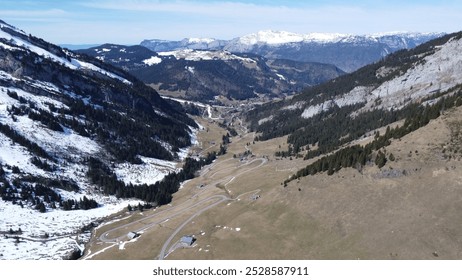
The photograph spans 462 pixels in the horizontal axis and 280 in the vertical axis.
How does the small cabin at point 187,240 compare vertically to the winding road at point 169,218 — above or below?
above

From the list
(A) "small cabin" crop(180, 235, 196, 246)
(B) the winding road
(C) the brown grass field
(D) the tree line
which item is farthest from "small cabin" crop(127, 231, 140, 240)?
(D) the tree line

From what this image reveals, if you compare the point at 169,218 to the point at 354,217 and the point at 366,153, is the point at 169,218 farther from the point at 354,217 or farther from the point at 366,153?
the point at 366,153

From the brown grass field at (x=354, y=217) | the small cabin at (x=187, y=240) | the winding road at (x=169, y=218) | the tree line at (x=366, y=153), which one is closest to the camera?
the brown grass field at (x=354, y=217)

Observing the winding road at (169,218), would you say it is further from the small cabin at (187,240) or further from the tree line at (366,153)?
the tree line at (366,153)

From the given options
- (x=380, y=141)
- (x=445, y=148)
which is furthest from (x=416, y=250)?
(x=380, y=141)

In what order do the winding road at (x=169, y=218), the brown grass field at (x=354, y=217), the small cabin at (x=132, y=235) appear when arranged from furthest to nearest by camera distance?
A: 1. the winding road at (x=169, y=218)
2. the small cabin at (x=132, y=235)
3. the brown grass field at (x=354, y=217)

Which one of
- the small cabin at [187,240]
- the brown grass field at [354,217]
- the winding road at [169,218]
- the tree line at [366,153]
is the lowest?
the winding road at [169,218]

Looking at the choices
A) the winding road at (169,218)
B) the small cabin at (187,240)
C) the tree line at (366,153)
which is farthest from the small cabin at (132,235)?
the tree line at (366,153)

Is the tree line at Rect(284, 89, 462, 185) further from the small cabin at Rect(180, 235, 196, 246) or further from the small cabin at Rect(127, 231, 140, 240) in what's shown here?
the small cabin at Rect(127, 231, 140, 240)

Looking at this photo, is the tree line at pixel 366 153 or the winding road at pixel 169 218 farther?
the winding road at pixel 169 218

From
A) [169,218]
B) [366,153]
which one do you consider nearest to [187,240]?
[169,218]
